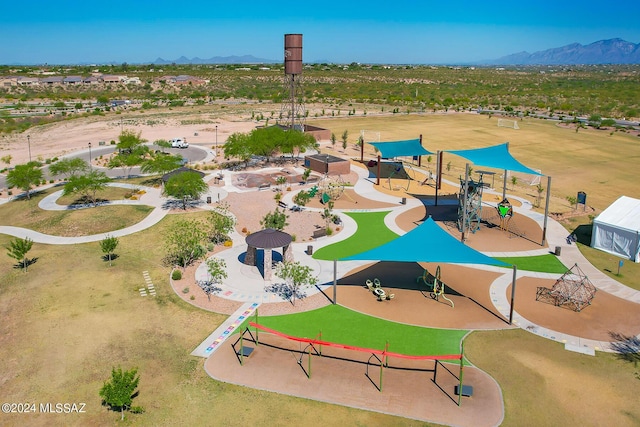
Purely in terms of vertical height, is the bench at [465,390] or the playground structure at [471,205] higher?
the playground structure at [471,205]

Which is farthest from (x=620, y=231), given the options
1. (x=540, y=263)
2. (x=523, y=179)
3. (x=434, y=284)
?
(x=523, y=179)

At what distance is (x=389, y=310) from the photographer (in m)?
23.9

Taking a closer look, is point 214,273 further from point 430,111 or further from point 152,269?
point 430,111

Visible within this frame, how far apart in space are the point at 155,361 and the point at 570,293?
796 inches

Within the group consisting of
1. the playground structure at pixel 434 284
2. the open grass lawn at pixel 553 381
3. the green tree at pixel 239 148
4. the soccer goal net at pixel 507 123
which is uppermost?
the soccer goal net at pixel 507 123

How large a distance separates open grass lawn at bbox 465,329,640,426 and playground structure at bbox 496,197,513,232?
46.0 ft

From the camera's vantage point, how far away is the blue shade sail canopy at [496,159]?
115 ft

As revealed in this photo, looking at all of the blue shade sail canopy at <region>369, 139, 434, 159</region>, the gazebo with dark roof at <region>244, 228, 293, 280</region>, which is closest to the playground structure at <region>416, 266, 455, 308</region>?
the gazebo with dark roof at <region>244, 228, 293, 280</region>

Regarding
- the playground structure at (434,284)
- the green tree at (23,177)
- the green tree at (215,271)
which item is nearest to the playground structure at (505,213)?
the playground structure at (434,284)

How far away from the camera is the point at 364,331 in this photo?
22.0 m

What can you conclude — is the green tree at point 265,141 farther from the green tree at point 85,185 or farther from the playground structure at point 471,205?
the playground structure at point 471,205

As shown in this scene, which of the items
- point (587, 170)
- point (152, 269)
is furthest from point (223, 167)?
point (587, 170)

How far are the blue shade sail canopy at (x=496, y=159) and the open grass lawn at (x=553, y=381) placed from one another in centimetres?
1637

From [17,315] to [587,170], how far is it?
182ft
